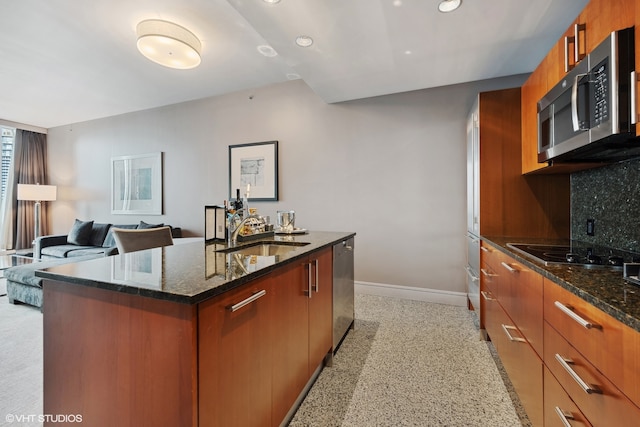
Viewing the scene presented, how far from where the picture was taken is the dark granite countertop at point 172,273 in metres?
0.88

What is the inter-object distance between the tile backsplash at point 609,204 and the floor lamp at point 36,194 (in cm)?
791

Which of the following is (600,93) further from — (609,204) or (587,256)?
(609,204)

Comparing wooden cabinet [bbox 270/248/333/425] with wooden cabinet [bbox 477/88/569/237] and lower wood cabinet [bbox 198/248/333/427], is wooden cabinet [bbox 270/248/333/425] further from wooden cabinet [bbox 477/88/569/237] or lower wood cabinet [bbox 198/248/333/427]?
wooden cabinet [bbox 477/88/569/237]

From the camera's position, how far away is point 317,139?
3779mm

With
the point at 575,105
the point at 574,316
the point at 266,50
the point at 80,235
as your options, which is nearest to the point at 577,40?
the point at 575,105

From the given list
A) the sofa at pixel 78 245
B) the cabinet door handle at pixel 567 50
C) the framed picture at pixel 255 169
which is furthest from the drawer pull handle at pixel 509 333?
the sofa at pixel 78 245

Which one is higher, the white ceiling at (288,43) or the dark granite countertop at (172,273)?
the white ceiling at (288,43)

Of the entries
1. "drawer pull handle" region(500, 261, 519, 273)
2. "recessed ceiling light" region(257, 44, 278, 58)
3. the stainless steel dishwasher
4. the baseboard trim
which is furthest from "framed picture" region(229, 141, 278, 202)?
"drawer pull handle" region(500, 261, 519, 273)

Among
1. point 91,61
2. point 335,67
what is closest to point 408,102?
point 335,67

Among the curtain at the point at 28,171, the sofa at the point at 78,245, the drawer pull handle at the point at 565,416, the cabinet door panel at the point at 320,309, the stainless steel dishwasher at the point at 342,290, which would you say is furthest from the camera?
the curtain at the point at 28,171

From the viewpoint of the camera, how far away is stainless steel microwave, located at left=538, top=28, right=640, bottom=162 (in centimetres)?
111

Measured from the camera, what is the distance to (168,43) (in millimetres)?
2494

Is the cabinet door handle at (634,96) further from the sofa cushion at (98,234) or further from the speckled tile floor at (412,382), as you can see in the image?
the sofa cushion at (98,234)

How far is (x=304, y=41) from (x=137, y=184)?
13.8 ft
